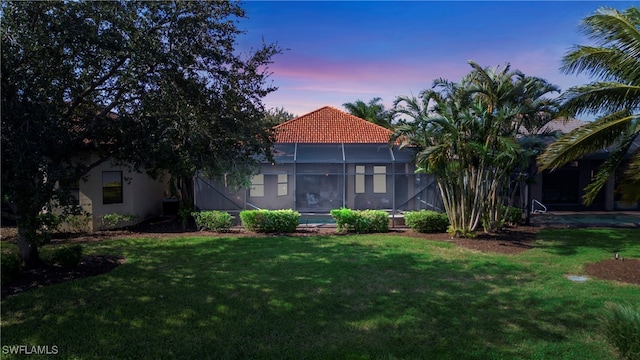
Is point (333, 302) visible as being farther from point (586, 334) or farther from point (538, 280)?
point (538, 280)

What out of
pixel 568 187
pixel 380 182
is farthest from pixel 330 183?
pixel 568 187

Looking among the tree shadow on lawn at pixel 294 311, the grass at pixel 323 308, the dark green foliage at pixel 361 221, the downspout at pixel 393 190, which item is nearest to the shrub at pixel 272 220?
the dark green foliage at pixel 361 221

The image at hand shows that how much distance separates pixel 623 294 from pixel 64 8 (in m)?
10.6

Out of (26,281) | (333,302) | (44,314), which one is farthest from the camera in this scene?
(26,281)

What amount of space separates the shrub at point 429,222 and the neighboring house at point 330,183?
1.54m

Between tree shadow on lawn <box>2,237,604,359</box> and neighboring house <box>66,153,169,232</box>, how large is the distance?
19.4 ft

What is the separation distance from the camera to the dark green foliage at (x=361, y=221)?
13.4 metres

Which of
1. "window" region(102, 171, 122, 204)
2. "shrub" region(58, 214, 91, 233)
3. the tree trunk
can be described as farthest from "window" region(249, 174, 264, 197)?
the tree trunk

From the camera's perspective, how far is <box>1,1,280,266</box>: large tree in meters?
5.87

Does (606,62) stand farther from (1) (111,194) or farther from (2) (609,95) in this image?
(1) (111,194)

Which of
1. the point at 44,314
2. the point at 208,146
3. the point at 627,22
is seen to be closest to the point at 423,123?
the point at 627,22

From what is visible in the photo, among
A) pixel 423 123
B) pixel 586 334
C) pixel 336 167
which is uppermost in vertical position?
pixel 423 123

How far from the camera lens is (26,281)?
7.39 m

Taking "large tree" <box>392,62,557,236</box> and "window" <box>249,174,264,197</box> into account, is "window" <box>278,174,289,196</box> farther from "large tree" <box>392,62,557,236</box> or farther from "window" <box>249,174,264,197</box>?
"large tree" <box>392,62,557,236</box>
